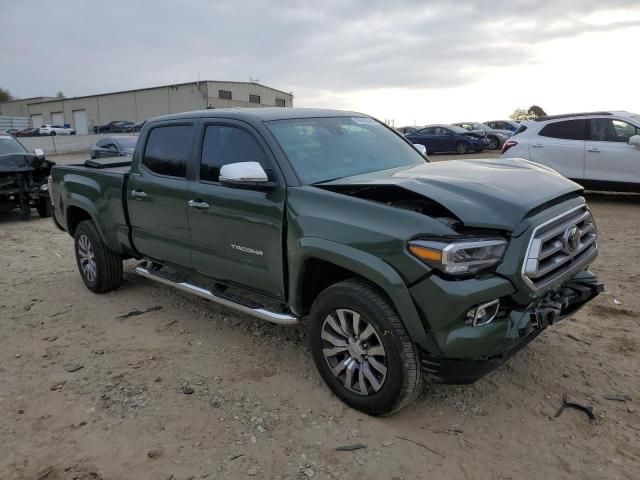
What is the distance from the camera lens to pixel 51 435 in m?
3.25

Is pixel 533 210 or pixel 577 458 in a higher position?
pixel 533 210

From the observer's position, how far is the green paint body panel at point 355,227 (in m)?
2.84

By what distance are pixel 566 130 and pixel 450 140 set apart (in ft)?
42.3

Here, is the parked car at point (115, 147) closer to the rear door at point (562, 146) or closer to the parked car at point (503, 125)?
the rear door at point (562, 146)

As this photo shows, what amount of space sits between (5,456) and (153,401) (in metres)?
0.88

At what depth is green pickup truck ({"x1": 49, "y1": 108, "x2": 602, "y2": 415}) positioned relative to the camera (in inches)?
112

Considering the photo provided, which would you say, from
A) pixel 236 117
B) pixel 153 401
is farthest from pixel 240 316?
pixel 236 117

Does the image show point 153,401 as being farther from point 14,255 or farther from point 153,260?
point 14,255

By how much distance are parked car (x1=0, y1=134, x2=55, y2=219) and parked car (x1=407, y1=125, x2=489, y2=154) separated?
15816 millimetres

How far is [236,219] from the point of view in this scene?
12.9 feet

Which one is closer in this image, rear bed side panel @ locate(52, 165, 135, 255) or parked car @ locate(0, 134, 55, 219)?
rear bed side panel @ locate(52, 165, 135, 255)

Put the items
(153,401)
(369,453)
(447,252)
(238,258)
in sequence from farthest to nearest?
1. (238,258)
2. (153,401)
3. (369,453)
4. (447,252)

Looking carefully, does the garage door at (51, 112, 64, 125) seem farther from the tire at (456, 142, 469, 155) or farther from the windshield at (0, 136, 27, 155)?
the windshield at (0, 136, 27, 155)

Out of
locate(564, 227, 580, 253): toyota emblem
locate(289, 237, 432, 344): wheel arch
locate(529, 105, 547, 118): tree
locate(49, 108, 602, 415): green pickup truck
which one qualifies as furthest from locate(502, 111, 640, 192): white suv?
locate(529, 105, 547, 118): tree
